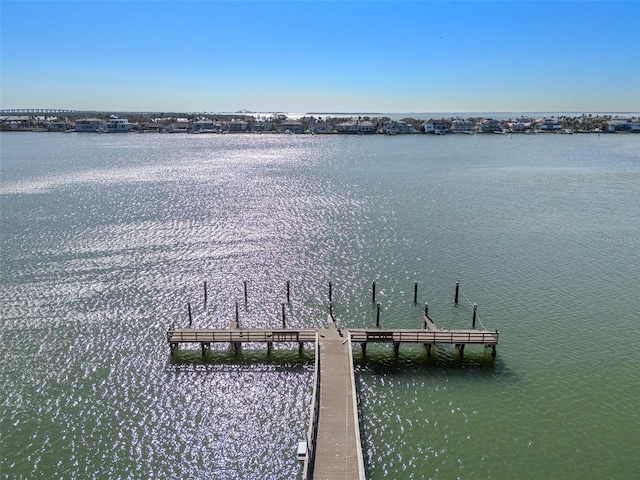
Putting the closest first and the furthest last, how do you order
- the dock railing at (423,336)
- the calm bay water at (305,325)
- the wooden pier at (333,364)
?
the wooden pier at (333,364)
the calm bay water at (305,325)
the dock railing at (423,336)

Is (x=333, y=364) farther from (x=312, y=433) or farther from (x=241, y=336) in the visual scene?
(x=241, y=336)

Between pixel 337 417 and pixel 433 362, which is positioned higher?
pixel 337 417

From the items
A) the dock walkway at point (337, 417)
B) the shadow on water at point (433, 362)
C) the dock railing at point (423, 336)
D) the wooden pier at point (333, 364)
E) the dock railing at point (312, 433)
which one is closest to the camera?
the dock railing at point (312, 433)

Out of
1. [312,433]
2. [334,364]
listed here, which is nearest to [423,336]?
[334,364]

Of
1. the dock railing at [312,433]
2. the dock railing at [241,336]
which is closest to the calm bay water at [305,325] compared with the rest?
the dock railing at [241,336]

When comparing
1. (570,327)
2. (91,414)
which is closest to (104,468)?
(91,414)

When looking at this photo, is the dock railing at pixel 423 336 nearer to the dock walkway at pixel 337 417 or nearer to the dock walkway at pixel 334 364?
the dock walkway at pixel 334 364
